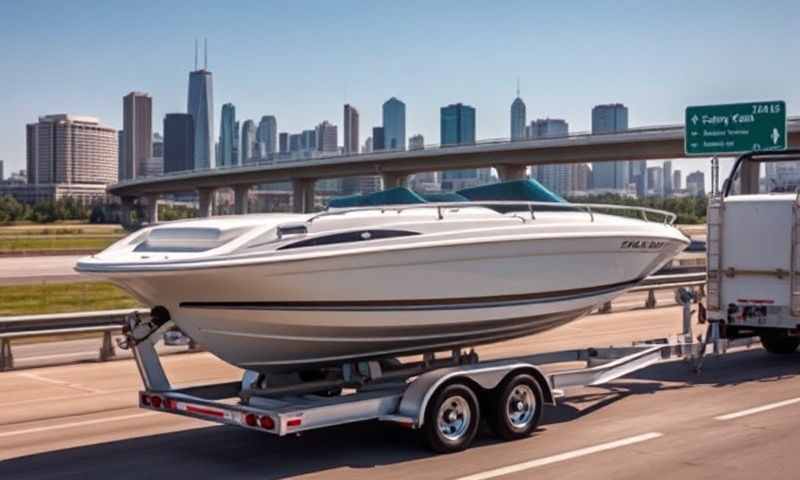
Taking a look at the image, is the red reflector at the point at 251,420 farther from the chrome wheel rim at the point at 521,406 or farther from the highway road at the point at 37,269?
the highway road at the point at 37,269

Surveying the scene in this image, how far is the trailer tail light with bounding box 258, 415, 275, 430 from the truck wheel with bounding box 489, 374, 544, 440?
2278 millimetres

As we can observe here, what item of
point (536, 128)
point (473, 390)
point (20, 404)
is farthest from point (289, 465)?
point (536, 128)

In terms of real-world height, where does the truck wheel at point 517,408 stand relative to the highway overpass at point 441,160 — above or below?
below

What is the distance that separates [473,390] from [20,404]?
5754 mm

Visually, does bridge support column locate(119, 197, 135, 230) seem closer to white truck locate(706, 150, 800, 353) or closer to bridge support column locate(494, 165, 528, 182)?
bridge support column locate(494, 165, 528, 182)

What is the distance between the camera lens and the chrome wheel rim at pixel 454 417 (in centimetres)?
932

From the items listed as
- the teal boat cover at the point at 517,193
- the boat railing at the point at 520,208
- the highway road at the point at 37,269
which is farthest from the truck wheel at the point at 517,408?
the highway road at the point at 37,269

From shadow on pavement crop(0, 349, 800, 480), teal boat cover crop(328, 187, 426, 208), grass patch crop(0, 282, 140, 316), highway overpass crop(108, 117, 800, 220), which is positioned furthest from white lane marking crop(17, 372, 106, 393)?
highway overpass crop(108, 117, 800, 220)

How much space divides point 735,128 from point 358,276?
19.1 m

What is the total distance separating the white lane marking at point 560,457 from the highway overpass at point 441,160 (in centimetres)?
4055

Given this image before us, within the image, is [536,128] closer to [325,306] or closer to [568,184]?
[568,184]

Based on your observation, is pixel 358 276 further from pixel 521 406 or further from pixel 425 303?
pixel 521 406

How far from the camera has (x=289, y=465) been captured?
905 centimetres

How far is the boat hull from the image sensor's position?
28.8 feet
